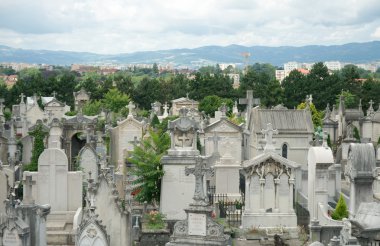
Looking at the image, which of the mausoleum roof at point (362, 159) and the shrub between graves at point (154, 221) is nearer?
the mausoleum roof at point (362, 159)


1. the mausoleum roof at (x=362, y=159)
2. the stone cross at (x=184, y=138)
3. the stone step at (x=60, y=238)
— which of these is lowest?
the stone step at (x=60, y=238)

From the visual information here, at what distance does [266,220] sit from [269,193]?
2.63 feet

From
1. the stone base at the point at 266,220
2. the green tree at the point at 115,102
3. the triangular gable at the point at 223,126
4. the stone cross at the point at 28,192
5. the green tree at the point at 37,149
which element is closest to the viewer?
the stone cross at the point at 28,192

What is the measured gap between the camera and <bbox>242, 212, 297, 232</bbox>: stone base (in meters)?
18.4

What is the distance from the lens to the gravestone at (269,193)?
18453mm

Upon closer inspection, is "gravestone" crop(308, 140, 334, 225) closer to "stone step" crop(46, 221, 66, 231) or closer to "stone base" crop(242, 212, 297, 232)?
"stone base" crop(242, 212, 297, 232)

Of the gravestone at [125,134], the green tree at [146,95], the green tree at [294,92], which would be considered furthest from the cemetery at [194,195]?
the green tree at [146,95]

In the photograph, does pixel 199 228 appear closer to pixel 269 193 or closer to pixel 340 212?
pixel 340 212

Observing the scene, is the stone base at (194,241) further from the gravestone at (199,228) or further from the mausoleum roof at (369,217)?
the mausoleum roof at (369,217)

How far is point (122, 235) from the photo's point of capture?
15.8m

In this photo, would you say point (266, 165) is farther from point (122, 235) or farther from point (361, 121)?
point (361, 121)

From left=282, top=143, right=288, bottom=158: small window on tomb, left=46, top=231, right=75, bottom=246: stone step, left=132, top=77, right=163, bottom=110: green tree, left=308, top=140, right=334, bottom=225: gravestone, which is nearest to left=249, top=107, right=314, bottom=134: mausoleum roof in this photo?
left=282, top=143, right=288, bottom=158: small window on tomb

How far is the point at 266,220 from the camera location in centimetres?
1848

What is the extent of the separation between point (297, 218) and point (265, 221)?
1238 millimetres
